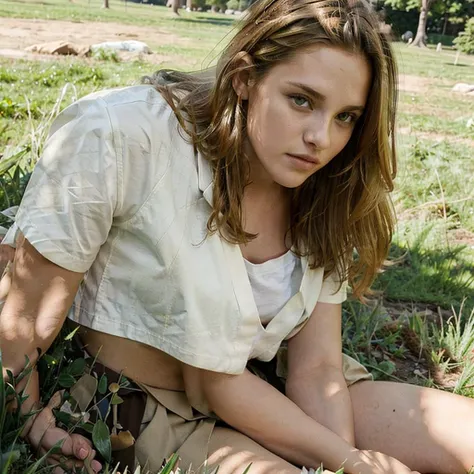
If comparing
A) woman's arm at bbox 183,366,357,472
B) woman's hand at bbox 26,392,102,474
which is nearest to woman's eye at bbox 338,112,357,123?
woman's arm at bbox 183,366,357,472

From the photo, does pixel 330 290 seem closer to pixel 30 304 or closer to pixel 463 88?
pixel 30 304

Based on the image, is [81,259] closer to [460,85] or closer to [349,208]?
[349,208]

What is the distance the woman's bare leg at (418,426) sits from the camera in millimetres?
2289

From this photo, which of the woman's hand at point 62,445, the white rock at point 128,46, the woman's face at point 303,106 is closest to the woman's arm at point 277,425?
the woman's hand at point 62,445

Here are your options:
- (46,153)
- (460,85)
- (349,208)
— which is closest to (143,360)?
(46,153)

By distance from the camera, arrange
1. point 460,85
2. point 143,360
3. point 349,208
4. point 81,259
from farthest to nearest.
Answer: point 460,85, point 349,208, point 143,360, point 81,259

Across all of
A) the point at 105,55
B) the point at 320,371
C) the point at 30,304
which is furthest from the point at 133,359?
the point at 105,55

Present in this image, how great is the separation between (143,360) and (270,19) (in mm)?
983

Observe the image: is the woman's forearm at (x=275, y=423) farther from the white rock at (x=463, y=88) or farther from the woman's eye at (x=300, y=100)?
the white rock at (x=463, y=88)

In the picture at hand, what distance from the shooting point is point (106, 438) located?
188cm

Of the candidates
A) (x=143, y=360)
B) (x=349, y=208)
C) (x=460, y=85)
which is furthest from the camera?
(x=460, y=85)

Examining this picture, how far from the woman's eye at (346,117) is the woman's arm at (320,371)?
627 mm

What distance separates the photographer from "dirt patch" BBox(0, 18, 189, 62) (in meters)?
11.2

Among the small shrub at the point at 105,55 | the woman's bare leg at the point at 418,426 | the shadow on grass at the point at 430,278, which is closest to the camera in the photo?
→ the woman's bare leg at the point at 418,426
